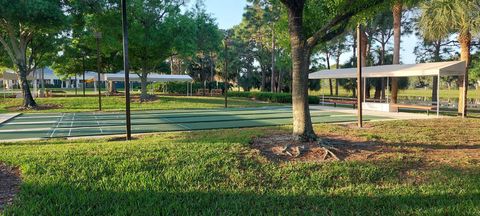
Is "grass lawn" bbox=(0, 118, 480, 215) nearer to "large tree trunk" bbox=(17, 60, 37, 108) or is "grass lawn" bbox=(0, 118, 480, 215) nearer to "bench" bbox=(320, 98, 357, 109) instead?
"large tree trunk" bbox=(17, 60, 37, 108)

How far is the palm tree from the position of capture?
1444 cm

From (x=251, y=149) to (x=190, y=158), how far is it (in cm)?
120

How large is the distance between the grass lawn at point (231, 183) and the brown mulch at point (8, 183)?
0.12 meters

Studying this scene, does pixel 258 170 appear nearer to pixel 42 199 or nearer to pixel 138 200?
pixel 138 200

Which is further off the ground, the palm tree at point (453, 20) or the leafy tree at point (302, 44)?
the palm tree at point (453, 20)

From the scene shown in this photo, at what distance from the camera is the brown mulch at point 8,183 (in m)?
4.41

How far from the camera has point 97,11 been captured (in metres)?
22.7

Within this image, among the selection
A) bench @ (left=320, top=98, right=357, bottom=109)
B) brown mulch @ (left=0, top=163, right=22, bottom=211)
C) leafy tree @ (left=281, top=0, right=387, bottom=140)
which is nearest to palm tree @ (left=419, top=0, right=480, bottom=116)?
bench @ (left=320, top=98, right=357, bottom=109)

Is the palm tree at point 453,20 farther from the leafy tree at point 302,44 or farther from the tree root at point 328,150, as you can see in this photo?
the tree root at point 328,150

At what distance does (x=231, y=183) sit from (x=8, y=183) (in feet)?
10.1

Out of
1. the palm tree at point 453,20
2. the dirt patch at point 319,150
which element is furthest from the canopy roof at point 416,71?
the dirt patch at point 319,150

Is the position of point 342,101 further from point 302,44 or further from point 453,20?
point 302,44

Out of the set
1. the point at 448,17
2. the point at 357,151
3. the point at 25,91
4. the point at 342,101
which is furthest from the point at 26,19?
the point at 448,17

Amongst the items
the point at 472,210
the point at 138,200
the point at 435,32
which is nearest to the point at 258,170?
the point at 138,200
